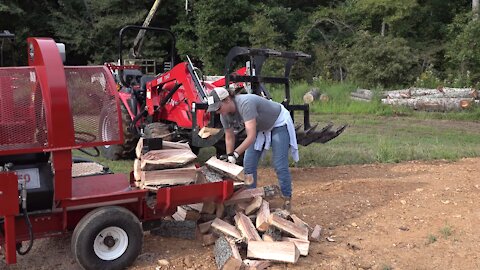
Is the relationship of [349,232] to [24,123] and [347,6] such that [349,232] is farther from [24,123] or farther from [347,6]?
[347,6]

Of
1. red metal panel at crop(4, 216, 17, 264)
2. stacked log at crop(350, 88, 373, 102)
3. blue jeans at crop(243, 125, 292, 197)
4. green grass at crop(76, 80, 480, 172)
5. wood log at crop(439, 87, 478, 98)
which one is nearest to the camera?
red metal panel at crop(4, 216, 17, 264)

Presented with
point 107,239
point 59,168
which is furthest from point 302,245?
point 59,168

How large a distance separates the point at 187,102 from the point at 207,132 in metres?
0.95

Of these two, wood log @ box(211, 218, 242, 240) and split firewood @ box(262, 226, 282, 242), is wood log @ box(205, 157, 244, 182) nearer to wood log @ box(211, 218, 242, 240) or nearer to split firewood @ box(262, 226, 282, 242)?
wood log @ box(211, 218, 242, 240)

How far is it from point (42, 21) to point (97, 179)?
67.4 ft

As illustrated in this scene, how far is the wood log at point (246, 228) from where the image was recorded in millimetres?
5188

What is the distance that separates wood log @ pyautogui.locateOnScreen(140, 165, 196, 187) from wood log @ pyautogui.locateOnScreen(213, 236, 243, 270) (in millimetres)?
644

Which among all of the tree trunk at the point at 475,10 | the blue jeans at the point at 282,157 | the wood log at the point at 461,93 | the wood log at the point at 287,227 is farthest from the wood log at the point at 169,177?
the tree trunk at the point at 475,10

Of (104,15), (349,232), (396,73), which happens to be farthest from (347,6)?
(349,232)

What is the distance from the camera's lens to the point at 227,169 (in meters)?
5.55

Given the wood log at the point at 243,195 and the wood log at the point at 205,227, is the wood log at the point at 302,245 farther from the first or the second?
the wood log at the point at 205,227

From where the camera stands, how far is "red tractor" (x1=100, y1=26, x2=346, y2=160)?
783 centimetres

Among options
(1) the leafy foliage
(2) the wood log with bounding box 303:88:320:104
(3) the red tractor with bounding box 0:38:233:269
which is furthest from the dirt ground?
(1) the leafy foliage

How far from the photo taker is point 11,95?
4652 mm
